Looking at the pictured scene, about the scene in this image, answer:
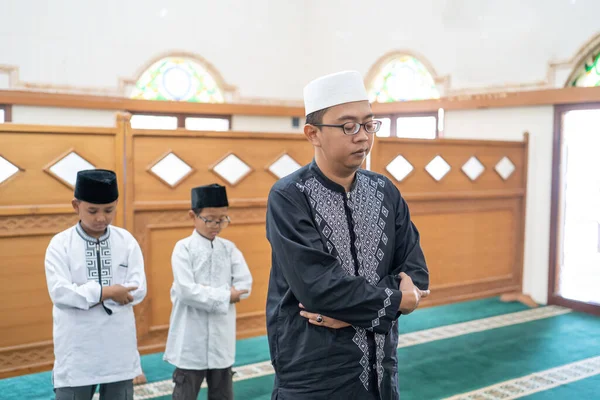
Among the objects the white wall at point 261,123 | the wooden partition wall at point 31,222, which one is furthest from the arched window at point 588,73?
the wooden partition wall at point 31,222

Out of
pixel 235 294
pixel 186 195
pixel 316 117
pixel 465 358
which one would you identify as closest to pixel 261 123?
pixel 186 195

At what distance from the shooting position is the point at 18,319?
318 centimetres

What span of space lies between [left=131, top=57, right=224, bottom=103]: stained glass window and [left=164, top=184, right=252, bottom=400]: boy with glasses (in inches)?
177

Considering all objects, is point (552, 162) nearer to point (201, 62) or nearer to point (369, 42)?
point (369, 42)

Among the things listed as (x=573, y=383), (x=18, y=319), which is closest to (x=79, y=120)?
(x=18, y=319)

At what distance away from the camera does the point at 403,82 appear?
22.5 feet

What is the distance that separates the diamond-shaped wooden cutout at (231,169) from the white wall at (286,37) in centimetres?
299

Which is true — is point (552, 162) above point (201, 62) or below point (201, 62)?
below

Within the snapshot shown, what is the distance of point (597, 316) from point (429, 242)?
59.2 inches

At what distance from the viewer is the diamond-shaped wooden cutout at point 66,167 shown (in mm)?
3230

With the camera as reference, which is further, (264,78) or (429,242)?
(264,78)

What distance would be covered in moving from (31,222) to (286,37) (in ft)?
17.1

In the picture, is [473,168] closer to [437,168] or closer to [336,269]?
[437,168]

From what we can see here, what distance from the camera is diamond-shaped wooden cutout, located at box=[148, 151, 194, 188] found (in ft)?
11.7
